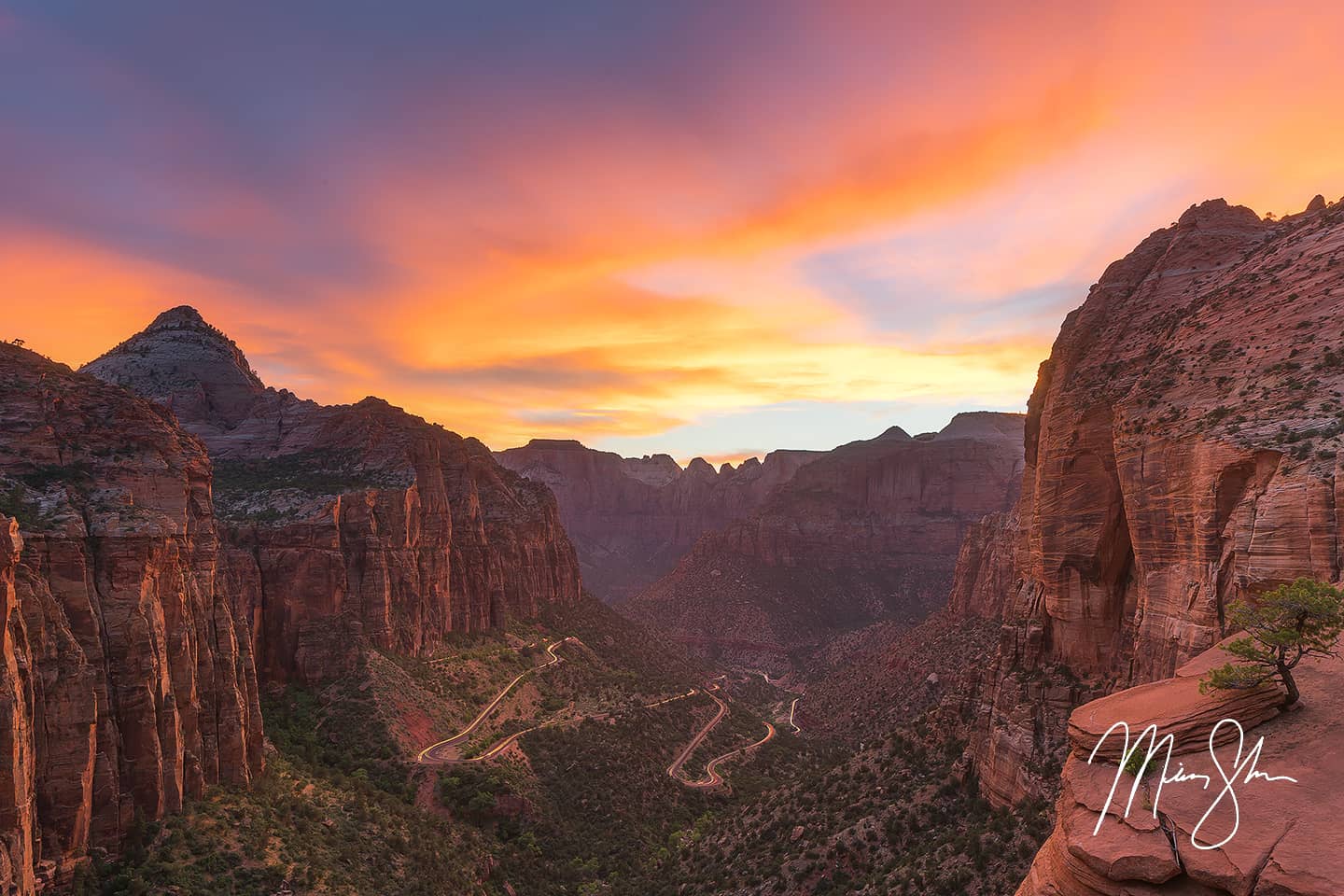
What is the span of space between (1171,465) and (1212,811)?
1920 cm

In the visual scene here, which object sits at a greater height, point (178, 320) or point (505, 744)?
point (178, 320)

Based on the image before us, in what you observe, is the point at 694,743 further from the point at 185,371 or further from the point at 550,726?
the point at 185,371

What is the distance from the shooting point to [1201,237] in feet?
122

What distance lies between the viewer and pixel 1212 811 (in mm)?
11656

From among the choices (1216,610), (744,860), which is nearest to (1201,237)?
(1216,610)

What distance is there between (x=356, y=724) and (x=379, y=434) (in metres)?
33.7

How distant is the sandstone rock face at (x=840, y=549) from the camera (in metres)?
138

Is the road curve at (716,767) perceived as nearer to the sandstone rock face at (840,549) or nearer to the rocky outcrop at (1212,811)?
the rocky outcrop at (1212,811)

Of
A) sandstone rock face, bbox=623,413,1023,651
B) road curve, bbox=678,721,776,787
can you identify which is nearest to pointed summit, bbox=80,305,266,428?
road curve, bbox=678,721,776,787

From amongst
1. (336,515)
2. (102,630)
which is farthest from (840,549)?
(102,630)

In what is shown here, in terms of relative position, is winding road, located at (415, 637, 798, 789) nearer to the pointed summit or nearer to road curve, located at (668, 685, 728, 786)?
road curve, located at (668, 685, 728, 786)

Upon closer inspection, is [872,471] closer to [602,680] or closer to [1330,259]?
[602,680]

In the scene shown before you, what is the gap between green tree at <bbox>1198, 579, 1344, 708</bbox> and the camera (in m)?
13.9
